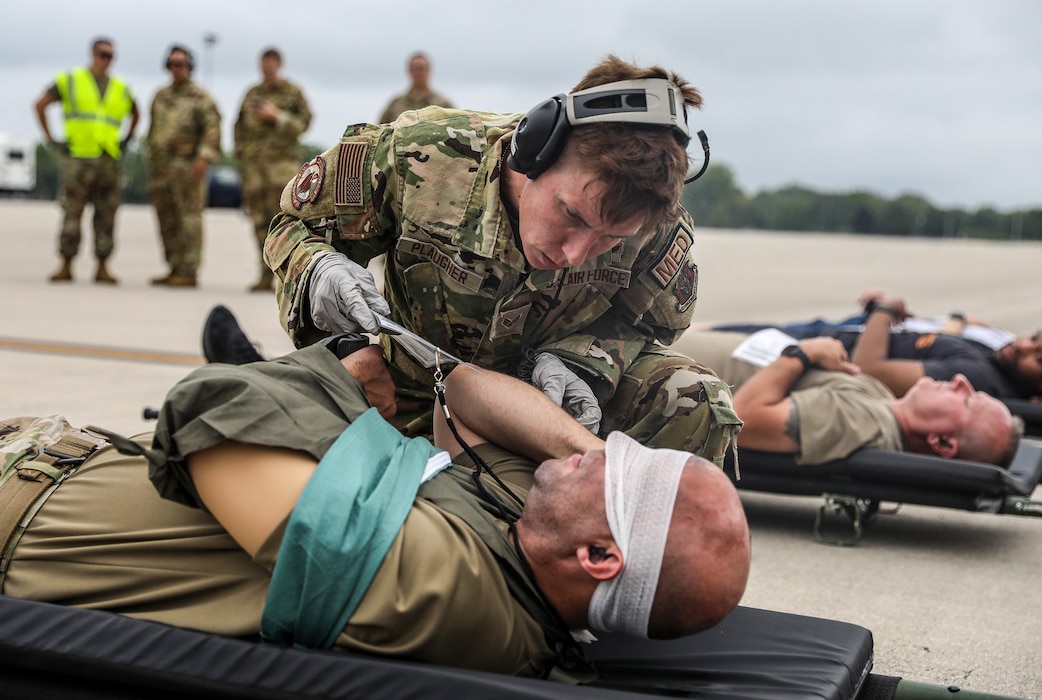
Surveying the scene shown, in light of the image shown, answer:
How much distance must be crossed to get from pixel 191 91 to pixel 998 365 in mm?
7814

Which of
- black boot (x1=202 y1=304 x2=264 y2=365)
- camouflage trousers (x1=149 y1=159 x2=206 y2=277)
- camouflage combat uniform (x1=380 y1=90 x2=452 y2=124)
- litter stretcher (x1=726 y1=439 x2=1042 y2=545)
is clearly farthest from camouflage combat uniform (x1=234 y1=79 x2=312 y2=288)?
litter stretcher (x1=726 y1=439 x2=1042 y2=545)

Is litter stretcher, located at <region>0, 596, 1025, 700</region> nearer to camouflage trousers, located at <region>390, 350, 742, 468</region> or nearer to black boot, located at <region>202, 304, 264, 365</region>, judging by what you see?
camouflage trousers, located at <region>390, 350, 742, 468</region>

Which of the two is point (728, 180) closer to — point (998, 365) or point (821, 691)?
point (998, 365)

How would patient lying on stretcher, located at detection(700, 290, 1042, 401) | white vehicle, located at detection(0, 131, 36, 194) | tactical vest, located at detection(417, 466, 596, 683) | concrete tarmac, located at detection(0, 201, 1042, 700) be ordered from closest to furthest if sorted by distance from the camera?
1. tactical vest, located at detection(417, 466, 596, 683)
2. concrete tarmac, located at detection(0, 201, 1042, 700)
3. patient lying on stretcher, located at detection(700, 290, 1042, 401)
4. white vehicle, located at detection(0, 131, 36, 194)

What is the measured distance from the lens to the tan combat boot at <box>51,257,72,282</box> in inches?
451

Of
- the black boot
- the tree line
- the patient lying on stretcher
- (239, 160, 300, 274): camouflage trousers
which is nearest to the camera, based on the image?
the black boot

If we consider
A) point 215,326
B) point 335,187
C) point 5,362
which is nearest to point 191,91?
point 5,362

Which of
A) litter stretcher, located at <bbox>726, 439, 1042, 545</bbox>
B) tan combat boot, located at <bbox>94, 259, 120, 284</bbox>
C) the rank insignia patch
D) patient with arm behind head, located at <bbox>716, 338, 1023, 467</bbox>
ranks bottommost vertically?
tan combat boot, located at <bbox>94, 259, 120, 284</bbox>

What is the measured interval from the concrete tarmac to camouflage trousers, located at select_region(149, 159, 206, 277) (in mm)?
433

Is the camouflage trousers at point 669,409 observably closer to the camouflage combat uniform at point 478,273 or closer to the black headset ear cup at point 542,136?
the camouflage combat uniform at point 478,273

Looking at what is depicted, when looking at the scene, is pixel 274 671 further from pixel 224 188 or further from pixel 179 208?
pixel 224 188

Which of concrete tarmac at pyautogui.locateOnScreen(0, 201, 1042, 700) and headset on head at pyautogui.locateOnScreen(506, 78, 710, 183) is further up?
headset on head at pyautogui.locateOnScreen(506, 78, 710, 183)

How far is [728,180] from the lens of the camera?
4.36m

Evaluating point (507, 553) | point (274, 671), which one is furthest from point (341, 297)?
point (274, 671)
